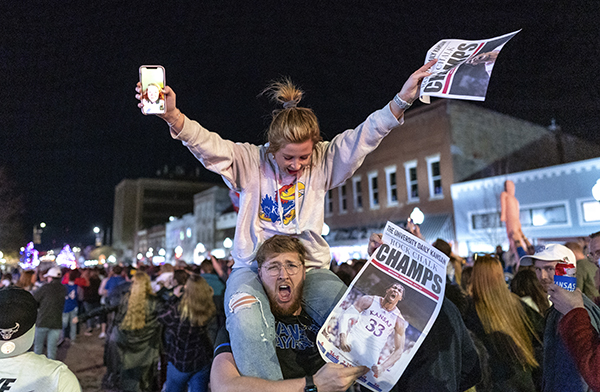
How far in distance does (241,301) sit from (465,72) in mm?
1826

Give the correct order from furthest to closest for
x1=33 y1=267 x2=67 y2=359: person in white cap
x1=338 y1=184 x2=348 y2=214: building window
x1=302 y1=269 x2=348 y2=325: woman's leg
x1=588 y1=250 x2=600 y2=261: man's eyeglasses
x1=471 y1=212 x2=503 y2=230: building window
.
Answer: x1=338 y1=184 x2=348 y2=214: building window, x1=471 y1=212 x2=503 y2=230: building window, x1=33 y1=267 x2=67 y2=359: person in white cap, x1=588 y1=250 x2=600 y2=261: man's eyeglasses, x1=302 y1=269 x2=348 y2=325: woman's leg

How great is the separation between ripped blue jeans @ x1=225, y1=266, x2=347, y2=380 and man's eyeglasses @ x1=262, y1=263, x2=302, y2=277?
0.10 metres

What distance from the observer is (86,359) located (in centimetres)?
982

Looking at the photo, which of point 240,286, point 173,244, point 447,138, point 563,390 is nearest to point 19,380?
point 240,286

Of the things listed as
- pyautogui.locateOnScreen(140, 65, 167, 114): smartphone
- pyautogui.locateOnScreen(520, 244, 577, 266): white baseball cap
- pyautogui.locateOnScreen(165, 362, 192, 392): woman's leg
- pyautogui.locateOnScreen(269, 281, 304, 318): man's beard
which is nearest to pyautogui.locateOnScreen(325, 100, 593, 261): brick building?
pyautogui.locateOnScreen(165, 362, 192, 392): woman's leg

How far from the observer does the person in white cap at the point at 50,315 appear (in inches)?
326

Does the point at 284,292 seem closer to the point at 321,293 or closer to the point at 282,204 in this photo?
the point at 321,293

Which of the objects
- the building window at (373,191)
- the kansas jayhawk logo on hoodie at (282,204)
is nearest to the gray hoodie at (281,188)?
the kansas jayhawk logo on hoodie at (282,204)

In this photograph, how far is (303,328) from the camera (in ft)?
8.83

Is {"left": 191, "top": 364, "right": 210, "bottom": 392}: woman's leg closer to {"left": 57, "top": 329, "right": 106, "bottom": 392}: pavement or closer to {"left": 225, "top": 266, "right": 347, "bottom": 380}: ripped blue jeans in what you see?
{"left": 57, "top": 329, "right": 106, "bottom": 392}: pavement

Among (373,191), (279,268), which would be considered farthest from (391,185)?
(279,268)

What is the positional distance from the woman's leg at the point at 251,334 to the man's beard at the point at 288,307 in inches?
8.8

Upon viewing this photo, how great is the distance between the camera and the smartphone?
91.3 inches

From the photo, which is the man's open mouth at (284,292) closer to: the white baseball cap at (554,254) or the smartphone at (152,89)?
the smartphone at (152,89)
